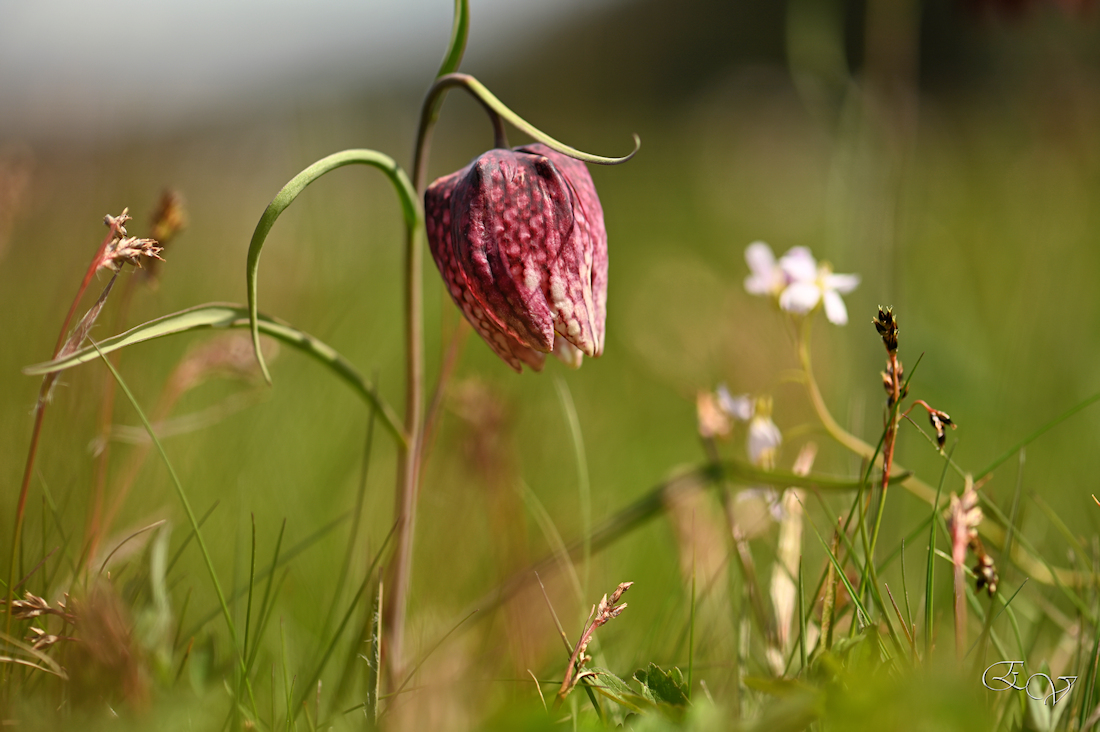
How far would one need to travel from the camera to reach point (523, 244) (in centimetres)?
70

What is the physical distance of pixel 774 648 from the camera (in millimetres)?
817

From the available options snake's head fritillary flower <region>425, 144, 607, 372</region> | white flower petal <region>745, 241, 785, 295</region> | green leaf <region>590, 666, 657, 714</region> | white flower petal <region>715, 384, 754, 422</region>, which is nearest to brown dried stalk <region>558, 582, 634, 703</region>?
green leaf <region>590, 666, 657, 714</region>

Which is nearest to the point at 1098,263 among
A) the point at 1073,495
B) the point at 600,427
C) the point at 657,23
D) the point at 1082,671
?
the point at 1073,495

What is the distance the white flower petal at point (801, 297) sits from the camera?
887 millimetres

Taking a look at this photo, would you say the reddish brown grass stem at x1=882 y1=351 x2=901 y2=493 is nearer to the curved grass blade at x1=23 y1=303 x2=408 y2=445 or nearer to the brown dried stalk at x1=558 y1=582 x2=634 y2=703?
the brown dried stalk at x1=558 y1=582 x2=634 y2=703

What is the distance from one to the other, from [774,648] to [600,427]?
124 cm

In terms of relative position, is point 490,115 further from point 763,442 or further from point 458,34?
point 763,442

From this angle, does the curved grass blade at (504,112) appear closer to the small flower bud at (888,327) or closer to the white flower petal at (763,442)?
the small flower bud at (888,327)

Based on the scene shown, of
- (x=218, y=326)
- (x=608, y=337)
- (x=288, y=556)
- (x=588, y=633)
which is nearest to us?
(x=588, y=633)

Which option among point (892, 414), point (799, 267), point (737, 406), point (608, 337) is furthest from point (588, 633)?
point (608, 337)

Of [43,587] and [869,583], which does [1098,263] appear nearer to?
[869,583]

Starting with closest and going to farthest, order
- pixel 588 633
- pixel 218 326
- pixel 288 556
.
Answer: pixel 588 633, pixel 218 326, pixel 288 556

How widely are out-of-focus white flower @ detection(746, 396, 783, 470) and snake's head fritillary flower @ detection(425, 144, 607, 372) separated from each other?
10.5 inches

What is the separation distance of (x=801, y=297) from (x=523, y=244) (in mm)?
344
